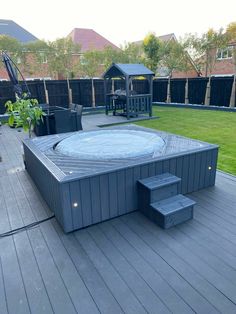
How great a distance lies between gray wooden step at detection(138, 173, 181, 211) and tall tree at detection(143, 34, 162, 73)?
607 inches

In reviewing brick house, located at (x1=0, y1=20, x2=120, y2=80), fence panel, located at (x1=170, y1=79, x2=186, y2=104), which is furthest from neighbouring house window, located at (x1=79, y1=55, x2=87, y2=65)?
fence panel, located at (x1=170, y1=79, x2=186, y2=104)

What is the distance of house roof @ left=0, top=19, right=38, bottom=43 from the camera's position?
24.4 m

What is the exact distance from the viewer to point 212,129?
789 cm

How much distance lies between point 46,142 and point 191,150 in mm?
2689

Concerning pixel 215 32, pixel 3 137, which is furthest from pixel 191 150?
pixel 215 32

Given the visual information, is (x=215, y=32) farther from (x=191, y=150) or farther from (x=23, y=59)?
(x=191, y=150)

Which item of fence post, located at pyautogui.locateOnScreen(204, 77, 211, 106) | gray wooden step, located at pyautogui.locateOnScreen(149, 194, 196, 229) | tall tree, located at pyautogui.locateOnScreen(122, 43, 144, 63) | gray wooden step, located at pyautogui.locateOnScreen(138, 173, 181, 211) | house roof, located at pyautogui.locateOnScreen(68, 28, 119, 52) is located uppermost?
house roof, located at pyautogui.locateOnScreen(68, 28, 119, 52)

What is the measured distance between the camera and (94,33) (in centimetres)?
2722

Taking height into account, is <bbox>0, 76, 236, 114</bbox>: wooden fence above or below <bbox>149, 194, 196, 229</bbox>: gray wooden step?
above

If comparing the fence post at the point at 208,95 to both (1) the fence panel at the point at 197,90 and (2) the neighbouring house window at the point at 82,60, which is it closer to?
(1) the fence panel at the point at 197,90

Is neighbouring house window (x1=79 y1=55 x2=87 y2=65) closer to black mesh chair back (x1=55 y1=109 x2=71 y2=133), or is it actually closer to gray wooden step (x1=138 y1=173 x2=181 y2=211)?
black mesh chair back (x1=55 y1=109 x2=71 y2=133)

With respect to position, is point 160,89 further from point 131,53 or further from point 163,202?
point 163,202

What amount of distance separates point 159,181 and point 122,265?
118cm

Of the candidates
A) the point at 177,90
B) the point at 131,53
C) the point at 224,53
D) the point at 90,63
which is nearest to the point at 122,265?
the point at 177,90
